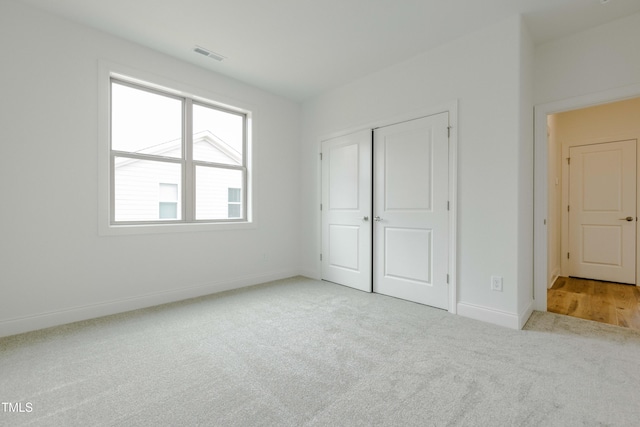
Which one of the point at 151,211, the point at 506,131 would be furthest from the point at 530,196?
the point at 151,211

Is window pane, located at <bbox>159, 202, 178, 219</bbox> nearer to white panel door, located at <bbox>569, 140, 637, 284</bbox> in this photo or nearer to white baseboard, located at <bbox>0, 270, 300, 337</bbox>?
white baseboard, located at <bbox>0, 270, 300, 337</bbox>

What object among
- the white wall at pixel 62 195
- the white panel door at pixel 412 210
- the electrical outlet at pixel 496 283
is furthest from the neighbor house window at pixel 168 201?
the electrical outlet at pixel 496 283

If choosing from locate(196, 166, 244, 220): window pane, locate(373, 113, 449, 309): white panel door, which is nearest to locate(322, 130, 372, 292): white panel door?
locate(373, 113, 449, 309): white panel door

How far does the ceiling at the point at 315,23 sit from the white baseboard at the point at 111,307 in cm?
267

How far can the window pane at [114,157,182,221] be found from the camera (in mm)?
3068

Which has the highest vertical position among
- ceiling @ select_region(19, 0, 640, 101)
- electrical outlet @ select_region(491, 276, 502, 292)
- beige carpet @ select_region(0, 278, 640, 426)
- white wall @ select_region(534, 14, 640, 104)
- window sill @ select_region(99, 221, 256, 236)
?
ceiling @ select_region(19, 0, 640, 101)

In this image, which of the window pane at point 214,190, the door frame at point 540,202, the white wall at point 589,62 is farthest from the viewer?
the window pane at point 214,190

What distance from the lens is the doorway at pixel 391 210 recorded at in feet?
10.0

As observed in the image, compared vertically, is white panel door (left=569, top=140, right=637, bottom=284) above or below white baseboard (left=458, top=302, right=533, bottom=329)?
above

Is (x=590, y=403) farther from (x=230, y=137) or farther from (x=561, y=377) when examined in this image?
(x=230, y=137)

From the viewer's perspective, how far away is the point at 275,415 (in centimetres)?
146

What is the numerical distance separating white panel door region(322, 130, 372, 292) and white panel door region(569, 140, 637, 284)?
342cm

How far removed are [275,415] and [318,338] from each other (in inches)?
35.8

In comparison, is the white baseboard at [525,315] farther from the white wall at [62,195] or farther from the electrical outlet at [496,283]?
the white wall at [62,195]
